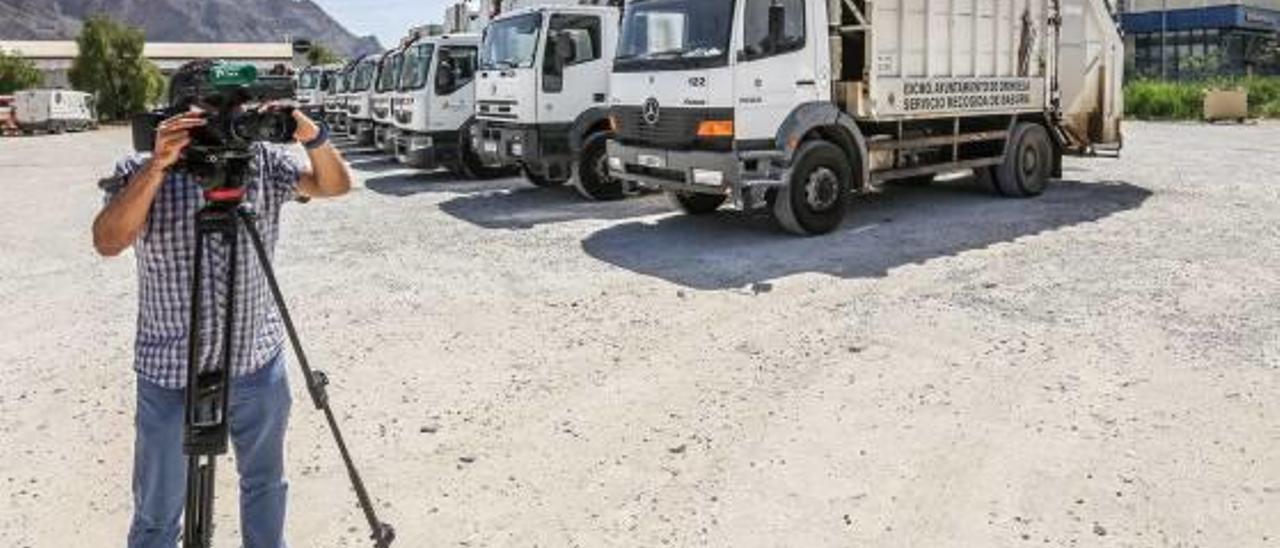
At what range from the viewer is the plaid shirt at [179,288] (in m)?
2.82

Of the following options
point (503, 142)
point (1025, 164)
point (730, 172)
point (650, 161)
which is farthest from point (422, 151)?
point (1025, 164)

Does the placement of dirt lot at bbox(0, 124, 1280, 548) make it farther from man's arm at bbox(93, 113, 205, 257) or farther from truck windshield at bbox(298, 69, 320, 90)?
truck windshield at bbox(298, 69, 320, 90)

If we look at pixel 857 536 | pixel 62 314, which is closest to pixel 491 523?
pixel 857 536

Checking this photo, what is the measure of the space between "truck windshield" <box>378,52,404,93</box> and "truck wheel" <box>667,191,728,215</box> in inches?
294

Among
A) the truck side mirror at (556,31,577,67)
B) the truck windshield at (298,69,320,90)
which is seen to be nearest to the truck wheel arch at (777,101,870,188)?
the truck side mirror at (556,31,577,67)

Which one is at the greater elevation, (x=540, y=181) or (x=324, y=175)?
(x=324, y=175)

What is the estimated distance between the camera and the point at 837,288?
8148 millimetres

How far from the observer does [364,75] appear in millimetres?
22484

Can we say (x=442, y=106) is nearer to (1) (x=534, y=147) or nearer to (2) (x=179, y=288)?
(1) (x=534, y=147)

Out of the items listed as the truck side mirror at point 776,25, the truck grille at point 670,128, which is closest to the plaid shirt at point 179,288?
the truck grille at point 670,128

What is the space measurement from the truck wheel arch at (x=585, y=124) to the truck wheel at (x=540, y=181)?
126 centimetres

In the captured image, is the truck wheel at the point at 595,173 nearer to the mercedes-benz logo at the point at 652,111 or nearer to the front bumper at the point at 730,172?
the mercedes-benz logo at the point at 652,111

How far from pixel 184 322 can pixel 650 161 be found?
8024 millimetres

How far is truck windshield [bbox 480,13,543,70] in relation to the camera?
44.5 feet
